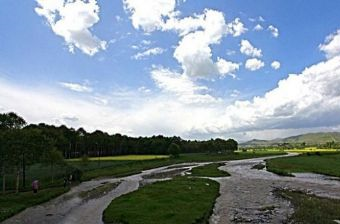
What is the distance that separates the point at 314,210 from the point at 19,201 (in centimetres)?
3496

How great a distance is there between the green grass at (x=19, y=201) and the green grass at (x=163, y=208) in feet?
33.4

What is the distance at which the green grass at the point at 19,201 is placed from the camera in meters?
38.8

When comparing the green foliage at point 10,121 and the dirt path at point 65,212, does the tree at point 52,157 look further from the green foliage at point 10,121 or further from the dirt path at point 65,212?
the dirt path at point 65,212

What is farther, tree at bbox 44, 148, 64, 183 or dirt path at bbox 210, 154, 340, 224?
tree at bbox 44, 148, 64, 183

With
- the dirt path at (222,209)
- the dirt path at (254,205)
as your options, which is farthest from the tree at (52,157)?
the dirt path at (254,205)

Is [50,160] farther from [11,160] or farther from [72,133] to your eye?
[72,133]

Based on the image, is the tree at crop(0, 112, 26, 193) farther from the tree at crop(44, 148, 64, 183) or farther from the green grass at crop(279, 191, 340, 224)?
the green grass at crop(279, 191, 340, 224)

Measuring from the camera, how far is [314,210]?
3591 centimetres

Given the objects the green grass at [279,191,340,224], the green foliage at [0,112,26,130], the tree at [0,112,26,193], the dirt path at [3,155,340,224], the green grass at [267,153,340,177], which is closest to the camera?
the green grass at [279,191,340,224]

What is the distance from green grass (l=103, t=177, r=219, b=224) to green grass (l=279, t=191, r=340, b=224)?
8.51 metres

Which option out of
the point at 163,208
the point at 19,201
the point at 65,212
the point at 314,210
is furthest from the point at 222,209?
the point at 19,201

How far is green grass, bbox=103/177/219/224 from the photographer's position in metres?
32.6

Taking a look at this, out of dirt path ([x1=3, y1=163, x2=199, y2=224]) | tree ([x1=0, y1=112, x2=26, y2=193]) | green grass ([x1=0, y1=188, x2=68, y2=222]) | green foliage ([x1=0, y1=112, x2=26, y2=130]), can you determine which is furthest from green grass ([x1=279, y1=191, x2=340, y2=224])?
green foliage ([x1=0, y1=112, x2=26, y2=130])

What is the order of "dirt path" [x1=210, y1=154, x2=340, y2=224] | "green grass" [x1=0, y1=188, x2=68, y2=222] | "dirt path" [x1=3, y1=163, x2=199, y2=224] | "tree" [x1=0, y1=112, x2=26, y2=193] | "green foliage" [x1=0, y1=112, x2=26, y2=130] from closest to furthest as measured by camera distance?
"dirt path" [x1=210, y1=154, x2=340, y2=224], "dirt path" [x1=3, y1=163, x2=199, y2=224], "green grass" [x1=0, y1=188, x2=68, y2=222], "tree" [x1=0, y1=112, x2=26, y2=193], "green foliage" [x1=0, y1=112, x2=26, y2=130]
